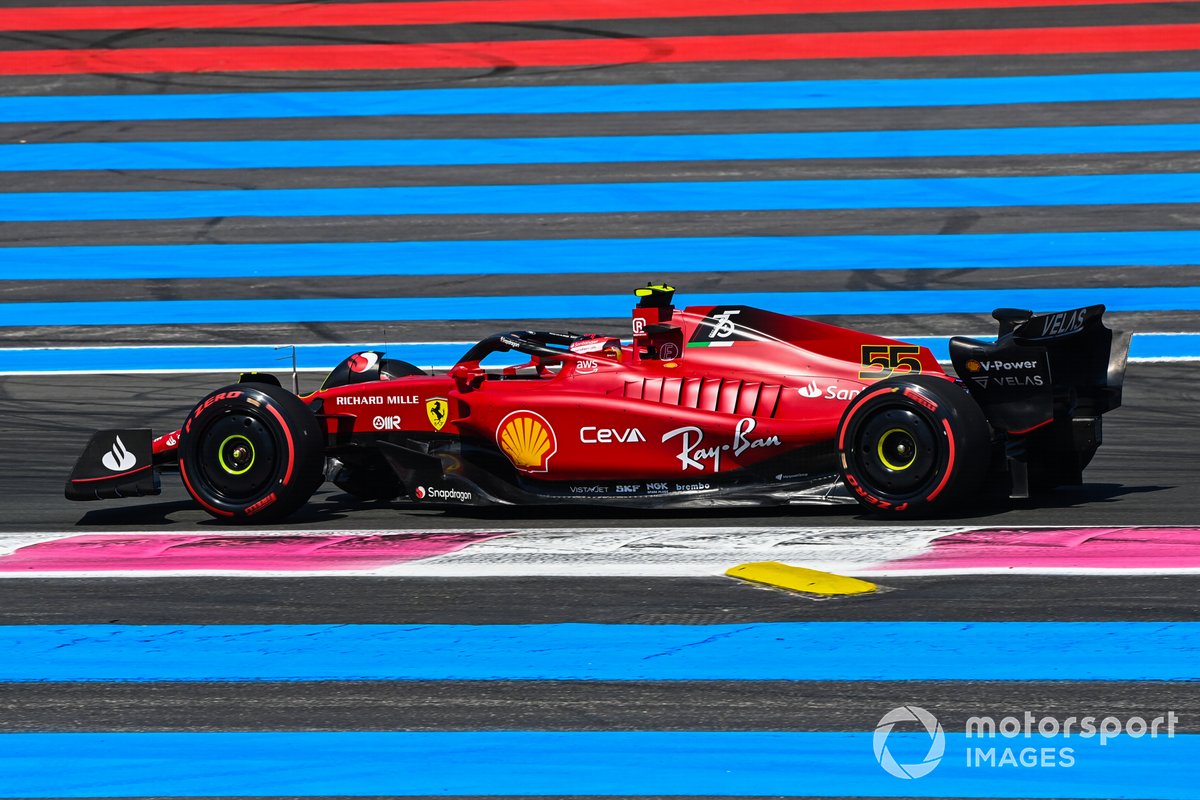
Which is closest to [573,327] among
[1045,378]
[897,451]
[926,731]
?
[897,451]

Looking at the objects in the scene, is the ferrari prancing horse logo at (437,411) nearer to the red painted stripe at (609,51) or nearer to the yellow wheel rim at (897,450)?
the yellow wheel rim at (897,450)

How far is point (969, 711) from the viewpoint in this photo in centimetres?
585

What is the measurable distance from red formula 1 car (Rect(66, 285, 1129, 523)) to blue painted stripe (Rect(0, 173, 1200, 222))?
934cm

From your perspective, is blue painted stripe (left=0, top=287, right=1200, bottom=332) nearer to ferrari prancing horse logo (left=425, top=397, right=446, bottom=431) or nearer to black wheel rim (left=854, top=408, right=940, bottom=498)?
ferrari prancing horse logo (left=425, top=397, right=446, bottom=431)

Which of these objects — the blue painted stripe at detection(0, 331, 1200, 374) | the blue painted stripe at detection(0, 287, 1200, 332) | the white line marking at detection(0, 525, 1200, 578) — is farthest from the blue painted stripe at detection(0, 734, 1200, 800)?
the blue painted stripe at detection(0, 287, 1200, 332)

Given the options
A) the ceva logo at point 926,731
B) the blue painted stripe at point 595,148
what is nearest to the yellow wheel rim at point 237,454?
the ceva logo at point 926,731

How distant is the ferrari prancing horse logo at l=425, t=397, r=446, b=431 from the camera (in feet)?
32.1

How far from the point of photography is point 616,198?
19.4 meters

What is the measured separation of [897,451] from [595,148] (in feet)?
41.1

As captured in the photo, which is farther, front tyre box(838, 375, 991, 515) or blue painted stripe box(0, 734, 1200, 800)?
front tyre box(838, 375, 991, 515)

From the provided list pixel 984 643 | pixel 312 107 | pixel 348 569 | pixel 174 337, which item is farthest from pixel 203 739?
pixel 312 107

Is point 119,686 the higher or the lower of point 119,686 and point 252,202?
the lower

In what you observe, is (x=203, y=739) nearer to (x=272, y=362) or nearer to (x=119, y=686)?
(x=119, y=686)

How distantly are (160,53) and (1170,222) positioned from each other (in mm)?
14152
